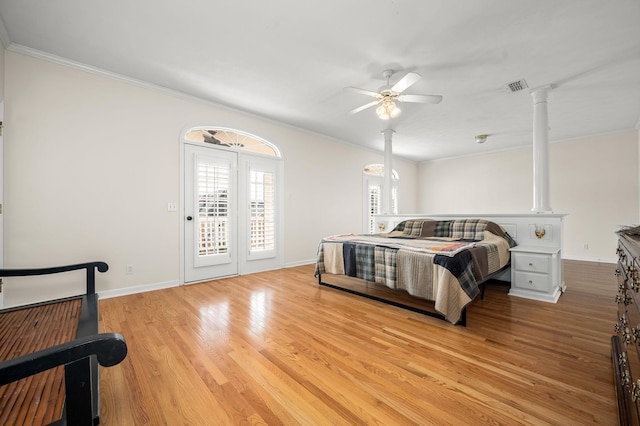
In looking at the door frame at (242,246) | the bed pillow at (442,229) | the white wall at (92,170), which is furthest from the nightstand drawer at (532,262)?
the white wall at (92,170)

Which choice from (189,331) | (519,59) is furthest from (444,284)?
(519,59)

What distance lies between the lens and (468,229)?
3912mm

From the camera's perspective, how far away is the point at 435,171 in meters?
7.90

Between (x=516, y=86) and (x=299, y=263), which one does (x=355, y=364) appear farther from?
(x=516, y=86)

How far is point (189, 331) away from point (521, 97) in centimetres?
493

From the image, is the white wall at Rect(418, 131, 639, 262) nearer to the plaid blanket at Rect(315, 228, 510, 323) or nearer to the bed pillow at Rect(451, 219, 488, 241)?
the bed pillow at Rect(451, 219, 488, 241)

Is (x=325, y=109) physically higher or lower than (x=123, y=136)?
higher

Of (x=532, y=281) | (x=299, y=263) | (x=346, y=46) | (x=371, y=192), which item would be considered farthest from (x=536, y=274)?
(x=371, y=192)

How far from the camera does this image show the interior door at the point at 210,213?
12.1 feet

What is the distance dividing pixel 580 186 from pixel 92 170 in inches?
327

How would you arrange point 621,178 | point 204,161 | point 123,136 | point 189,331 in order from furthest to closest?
1. point 621,178
2. point 204,161
3. point 123,136
4. point 189,331

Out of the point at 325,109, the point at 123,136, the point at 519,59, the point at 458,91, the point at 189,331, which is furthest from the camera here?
the point at 325,109

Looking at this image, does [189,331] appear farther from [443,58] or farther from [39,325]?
[443,58]

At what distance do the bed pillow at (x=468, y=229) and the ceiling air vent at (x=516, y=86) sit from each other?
178cm
